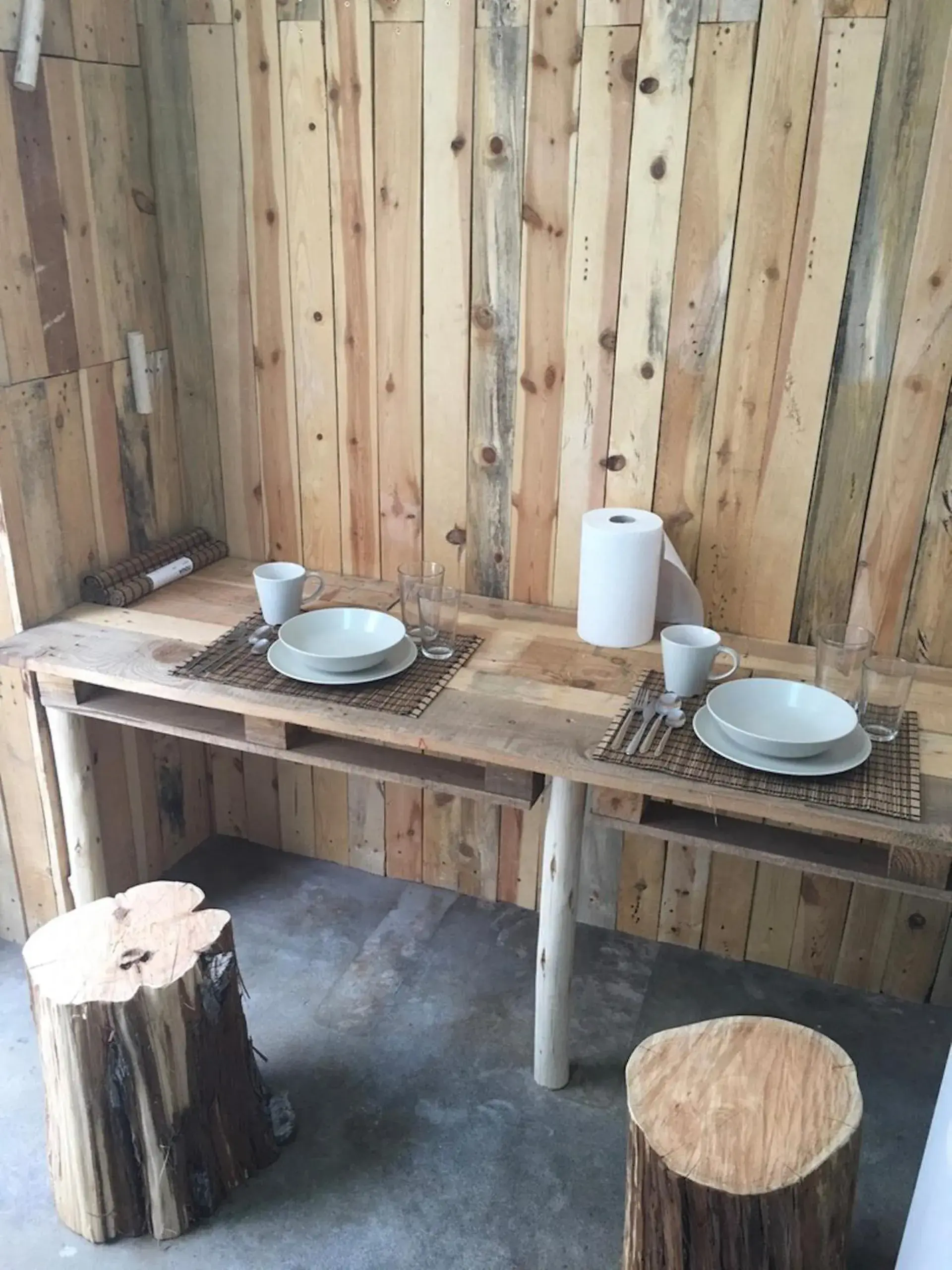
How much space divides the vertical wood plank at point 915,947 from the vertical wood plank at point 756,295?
2.23 ft

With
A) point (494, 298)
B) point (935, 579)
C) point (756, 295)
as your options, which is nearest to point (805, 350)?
point (756, 295)

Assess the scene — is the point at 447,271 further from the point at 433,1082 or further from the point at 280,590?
the point at 433,1082

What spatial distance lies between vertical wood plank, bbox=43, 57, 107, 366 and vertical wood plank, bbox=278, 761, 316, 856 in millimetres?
1051

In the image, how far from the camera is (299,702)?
175cm

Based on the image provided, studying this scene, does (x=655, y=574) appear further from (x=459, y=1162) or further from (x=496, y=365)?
(x=459, y=1162)

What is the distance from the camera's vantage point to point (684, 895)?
230 cm

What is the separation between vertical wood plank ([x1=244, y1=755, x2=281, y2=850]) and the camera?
8.53ft

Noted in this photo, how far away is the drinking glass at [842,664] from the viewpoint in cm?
173

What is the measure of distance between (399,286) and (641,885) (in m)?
1.37

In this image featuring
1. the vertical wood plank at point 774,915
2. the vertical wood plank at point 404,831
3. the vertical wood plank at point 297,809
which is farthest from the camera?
the vertical wood plank at point 297,809

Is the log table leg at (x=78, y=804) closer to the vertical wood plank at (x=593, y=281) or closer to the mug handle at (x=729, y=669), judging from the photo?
the vertical wood plank at (x=593, y=281)

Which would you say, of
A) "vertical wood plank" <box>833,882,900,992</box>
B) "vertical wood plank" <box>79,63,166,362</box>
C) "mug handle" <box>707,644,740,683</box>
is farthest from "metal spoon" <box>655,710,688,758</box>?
"vertical wood plank" <box>79,63,166,362</box>

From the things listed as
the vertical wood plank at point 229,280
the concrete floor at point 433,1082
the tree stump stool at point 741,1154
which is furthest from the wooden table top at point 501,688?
the concrete floor at point 433,1082

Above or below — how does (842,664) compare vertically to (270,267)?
below
